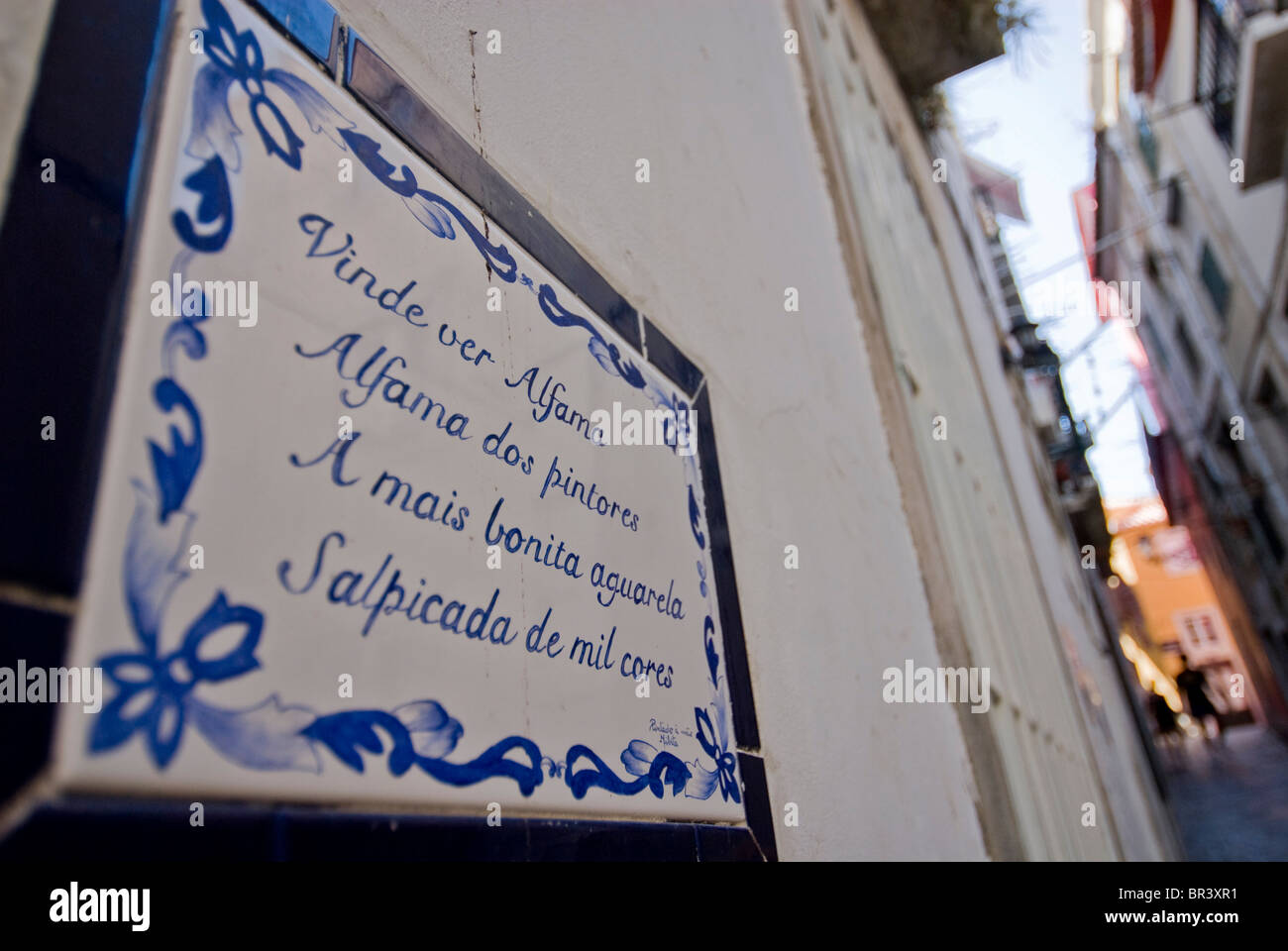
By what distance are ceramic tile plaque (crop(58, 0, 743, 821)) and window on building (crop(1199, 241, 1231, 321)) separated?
1077cm

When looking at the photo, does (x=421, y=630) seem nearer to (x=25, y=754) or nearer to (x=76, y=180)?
(x=25, y=754)

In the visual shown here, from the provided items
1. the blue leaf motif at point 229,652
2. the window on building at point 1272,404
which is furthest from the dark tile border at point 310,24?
the window on building at point 1272,404

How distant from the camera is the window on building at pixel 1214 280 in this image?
9.10 meters

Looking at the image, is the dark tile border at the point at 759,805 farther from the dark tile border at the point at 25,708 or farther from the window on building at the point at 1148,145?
the window on building at the point at 1148,145

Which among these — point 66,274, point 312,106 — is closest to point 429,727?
point 66,274

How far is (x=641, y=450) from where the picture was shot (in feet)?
3.14

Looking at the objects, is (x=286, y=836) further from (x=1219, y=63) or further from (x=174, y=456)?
(x=1219, y=63)

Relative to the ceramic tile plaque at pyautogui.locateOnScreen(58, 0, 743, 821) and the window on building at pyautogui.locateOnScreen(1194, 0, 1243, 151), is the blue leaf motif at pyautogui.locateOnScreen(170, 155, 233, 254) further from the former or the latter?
the window on building at pyautogui.locateOnScreen(1194, 0, 1243, 151)

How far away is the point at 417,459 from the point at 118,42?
33cm

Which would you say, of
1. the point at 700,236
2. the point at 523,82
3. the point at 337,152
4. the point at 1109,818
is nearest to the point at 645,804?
the point at 337,152

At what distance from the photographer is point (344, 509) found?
0.54 metres

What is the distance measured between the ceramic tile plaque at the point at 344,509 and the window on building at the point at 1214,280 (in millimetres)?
10775

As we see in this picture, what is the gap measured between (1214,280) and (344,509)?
11.7 m

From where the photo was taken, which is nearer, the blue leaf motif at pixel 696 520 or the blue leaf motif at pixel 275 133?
the blue leaf motif at pixel 275 133
